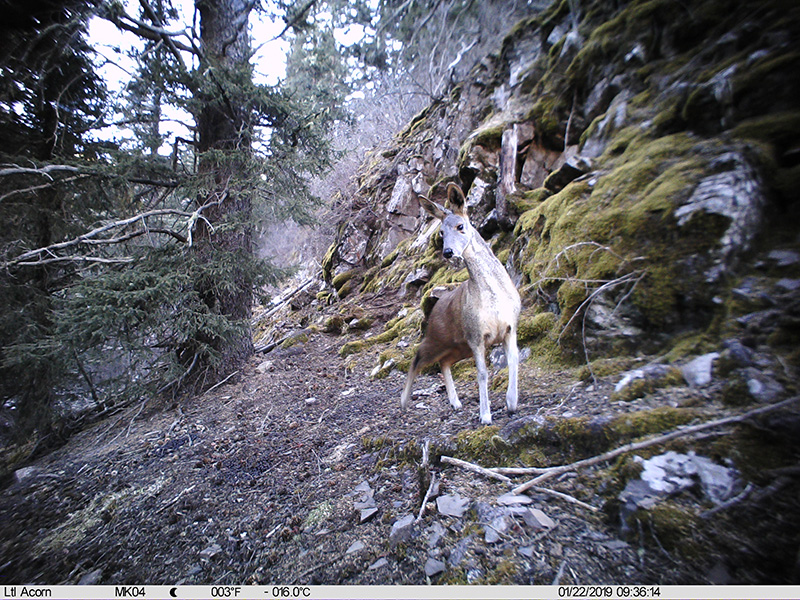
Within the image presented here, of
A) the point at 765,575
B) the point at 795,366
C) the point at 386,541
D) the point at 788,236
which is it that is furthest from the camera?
the point at 788,236

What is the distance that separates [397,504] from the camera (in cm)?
229

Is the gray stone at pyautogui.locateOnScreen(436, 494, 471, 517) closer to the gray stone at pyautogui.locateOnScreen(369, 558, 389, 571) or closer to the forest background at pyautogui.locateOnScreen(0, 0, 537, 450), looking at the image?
the gray stone at pyautogui.locateOnScreen(369, 558, 389, 571)

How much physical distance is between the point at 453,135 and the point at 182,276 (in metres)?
8.89

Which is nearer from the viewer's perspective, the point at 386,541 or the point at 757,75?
the point at 386,541

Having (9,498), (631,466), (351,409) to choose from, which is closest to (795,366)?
(631,466)

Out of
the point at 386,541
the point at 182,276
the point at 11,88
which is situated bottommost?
the point at 386,541

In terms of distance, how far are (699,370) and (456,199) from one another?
2.54 m

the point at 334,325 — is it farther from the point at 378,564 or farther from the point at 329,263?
the point at 378,564

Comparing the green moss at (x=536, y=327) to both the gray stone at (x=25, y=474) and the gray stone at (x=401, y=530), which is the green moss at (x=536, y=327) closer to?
the gray stone at (x=401, y=530)

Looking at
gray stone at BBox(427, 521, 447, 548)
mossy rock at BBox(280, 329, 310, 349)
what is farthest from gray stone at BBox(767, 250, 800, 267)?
mossy rock at BBox(280, 329, 310, 349)

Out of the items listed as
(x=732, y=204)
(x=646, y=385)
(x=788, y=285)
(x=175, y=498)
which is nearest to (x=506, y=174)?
(x=732, y=204)

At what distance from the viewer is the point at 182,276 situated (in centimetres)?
539

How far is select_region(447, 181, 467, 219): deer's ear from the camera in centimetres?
338

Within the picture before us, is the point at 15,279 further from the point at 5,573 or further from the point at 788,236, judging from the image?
the point at 788,236
